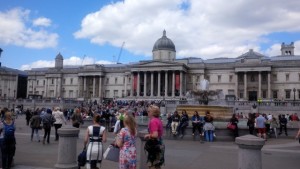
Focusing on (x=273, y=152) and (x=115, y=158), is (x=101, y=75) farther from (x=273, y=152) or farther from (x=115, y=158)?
(x=115, y=158)

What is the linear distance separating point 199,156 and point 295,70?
7670cm

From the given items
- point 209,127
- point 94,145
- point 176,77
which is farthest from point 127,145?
point 176,77

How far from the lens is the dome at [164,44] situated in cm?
10000

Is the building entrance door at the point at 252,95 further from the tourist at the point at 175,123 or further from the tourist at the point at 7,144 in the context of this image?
the tourist at the point at 7,144

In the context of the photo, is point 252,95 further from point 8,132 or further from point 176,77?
point 8,132

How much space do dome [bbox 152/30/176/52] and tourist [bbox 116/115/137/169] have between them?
3656 inches

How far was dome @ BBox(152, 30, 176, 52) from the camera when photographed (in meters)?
100

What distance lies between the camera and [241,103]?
5919cm

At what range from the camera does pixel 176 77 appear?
285 feet

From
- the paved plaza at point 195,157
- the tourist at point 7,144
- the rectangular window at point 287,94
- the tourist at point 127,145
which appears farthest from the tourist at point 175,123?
the rectangular window at point 287,94

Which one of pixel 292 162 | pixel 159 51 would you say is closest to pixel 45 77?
pixel 159 51

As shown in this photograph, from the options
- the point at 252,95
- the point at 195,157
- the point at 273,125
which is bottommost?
the point at 195,157

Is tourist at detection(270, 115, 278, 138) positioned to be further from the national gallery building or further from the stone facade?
the stone facade

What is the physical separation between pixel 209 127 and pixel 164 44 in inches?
3217
